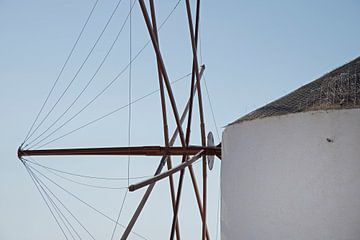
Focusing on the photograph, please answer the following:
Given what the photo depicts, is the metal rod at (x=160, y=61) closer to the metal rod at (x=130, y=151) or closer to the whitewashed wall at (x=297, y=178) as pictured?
the metal rod at (x=130, y=151)

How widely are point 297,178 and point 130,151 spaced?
3.84m

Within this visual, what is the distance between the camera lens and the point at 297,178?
262 inches

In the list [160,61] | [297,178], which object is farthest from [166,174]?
[297,178]

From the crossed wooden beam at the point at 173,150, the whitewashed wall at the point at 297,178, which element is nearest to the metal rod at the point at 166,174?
the crossed wooden beam at the point at 173,150

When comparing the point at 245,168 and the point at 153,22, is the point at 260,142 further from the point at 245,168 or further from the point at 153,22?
the point at 153,22

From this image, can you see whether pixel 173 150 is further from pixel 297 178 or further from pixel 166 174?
pixel 297 178

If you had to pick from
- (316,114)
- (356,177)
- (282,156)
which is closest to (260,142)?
(282,156)

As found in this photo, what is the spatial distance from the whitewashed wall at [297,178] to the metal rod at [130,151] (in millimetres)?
2289

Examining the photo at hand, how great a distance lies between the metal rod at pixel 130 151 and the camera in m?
9.65

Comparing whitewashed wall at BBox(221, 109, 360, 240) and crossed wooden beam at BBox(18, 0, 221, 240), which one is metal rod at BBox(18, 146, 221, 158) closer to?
crossed wooden beam at BBox(18, 0, 221, 240)

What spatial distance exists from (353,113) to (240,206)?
1972 millimetres

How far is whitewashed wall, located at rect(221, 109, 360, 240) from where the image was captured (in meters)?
6.25

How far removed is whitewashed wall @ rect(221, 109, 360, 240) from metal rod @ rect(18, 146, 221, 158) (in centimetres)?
229

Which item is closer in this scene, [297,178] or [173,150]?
[297,178]
